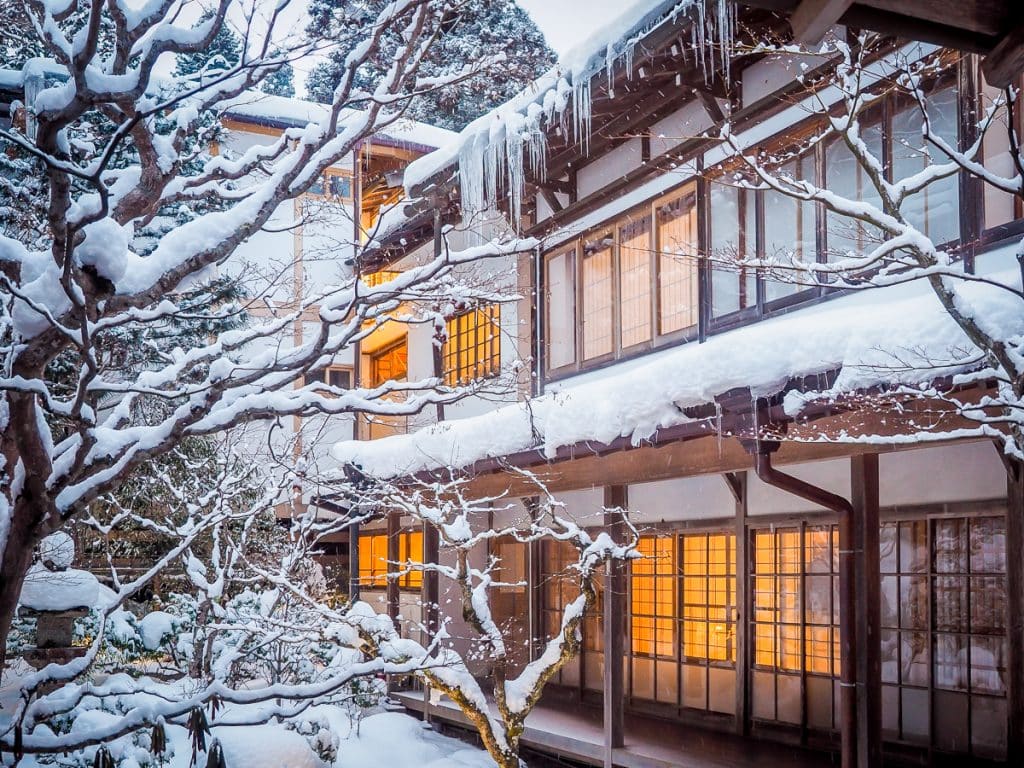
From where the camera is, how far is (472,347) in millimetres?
16016

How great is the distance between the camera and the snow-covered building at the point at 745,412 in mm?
7441

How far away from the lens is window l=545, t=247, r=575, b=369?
12.8 m

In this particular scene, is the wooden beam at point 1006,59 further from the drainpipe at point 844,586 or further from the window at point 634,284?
the window at point 634,284

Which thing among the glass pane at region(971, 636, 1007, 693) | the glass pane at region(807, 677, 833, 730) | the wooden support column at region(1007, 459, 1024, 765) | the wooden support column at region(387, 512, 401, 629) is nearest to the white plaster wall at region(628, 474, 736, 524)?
the glass pane at region(807, 677, 833, 730)

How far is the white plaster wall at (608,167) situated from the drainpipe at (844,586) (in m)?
4.40

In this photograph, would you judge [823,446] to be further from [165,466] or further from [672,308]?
[165,466]

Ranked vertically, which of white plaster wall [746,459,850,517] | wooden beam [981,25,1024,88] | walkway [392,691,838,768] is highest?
wooden beam [981,25,1024,88]

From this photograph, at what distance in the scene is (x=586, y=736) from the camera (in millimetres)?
11117

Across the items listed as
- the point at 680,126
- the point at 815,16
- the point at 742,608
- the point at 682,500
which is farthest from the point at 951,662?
the point at 815,16

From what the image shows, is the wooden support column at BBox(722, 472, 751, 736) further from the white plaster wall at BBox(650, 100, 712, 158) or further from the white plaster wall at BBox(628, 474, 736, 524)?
the white plaster wall at BBox(650, 100, 712, 158)

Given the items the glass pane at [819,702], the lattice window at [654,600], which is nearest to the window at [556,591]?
the lattice window at [654,600]

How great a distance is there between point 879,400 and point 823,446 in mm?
2077

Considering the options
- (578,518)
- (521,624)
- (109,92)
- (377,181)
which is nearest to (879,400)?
(109,92)

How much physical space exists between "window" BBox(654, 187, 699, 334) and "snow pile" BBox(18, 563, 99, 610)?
20.1 feet
